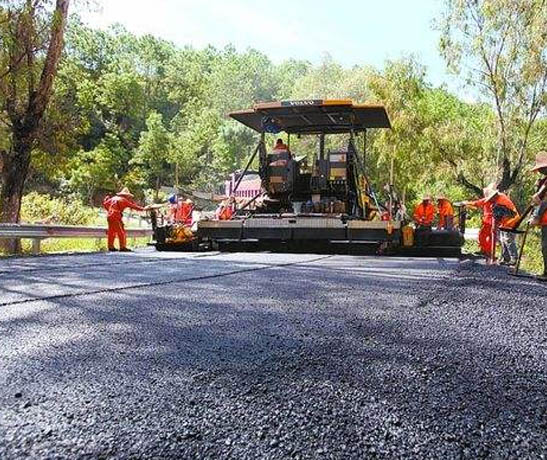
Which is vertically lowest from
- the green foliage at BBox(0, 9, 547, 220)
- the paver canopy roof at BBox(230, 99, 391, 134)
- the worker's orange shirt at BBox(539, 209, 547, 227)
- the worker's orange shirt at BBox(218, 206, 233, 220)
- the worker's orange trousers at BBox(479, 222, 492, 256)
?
the worker's orange trousers at BBox(479, 222, 492, 256)

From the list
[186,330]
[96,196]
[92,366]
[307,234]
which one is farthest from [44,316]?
[96,196]

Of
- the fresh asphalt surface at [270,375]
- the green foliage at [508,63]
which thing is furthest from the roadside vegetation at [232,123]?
the fresh asphalt surface at [270,375]

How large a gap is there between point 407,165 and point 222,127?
2854cm

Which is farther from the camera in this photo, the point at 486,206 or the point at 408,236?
the point at 486,206

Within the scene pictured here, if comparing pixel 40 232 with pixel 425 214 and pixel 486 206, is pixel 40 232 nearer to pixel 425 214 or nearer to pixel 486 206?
pixel 486 206

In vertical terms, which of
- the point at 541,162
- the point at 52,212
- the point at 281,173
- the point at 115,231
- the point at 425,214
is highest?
the point at 281,173

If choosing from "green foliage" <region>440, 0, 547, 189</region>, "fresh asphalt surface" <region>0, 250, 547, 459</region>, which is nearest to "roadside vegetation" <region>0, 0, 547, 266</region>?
"green foliage" <region>440, 0, 547, 189</region>

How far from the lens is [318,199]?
10.4 meters

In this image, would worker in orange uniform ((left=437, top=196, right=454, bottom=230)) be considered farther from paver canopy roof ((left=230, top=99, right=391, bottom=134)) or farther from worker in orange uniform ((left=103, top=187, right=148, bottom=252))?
worker in orange uniform ((left=103, top=187, right=148, bottom=252))

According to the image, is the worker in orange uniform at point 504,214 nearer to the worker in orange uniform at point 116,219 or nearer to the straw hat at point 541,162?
the straw hat at point 541,162

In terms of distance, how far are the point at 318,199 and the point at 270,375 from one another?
8.39 m

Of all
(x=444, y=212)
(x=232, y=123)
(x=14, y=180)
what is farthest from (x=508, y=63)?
(x=232, y=123)

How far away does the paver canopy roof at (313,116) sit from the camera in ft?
33.0

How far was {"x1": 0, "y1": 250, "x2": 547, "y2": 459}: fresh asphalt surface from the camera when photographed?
1504mm
